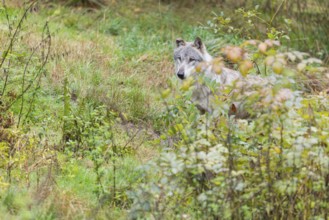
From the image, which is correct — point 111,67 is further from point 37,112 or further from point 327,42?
point 327,42

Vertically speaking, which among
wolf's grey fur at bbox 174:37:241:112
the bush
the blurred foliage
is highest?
the bush

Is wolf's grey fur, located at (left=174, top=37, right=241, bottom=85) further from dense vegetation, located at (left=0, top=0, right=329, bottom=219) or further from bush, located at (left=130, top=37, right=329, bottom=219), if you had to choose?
bush, located at (left=130, top=37, right=329, bottom=219)

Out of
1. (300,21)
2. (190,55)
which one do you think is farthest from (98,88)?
(300,21)

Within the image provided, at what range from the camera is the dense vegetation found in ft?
16.0

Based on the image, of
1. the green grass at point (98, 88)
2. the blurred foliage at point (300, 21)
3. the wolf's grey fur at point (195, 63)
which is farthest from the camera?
the blurred foliage at point (300, 21)

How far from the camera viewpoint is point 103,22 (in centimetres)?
1266

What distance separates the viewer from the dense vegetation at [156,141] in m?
4.88

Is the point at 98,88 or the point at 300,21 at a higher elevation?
the point at 98,88

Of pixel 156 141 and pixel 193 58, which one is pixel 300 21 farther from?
pixel 156 141

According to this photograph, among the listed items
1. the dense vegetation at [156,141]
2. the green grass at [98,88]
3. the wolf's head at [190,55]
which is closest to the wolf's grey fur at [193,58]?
the wolf's head at [190,55]

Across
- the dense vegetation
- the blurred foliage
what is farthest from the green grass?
the blurred foliage

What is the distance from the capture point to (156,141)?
19.3 ft

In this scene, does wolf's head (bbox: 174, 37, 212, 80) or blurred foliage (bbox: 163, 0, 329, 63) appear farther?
blurred foliage (bbox: 163, 0, 329, 63)

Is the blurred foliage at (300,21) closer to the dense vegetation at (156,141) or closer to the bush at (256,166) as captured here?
the dense vegetation at (156,141)
